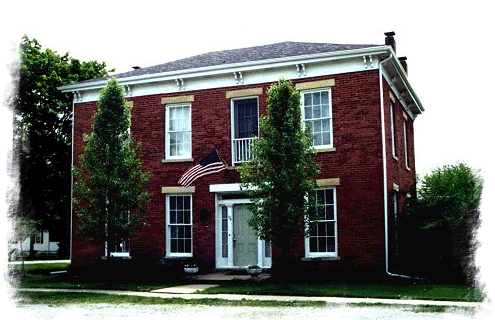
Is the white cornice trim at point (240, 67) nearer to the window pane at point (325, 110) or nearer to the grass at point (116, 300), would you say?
the window pane at point (325, 110)

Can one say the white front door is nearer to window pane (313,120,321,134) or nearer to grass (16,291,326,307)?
window pane (313,120,321,134)

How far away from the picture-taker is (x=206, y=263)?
19.3 meters

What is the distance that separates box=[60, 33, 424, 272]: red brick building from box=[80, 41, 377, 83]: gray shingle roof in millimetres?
109

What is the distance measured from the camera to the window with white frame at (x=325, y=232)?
17.7 metres

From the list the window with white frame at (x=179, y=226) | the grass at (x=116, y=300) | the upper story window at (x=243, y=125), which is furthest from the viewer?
the window with white frame at (x=179, y=226)

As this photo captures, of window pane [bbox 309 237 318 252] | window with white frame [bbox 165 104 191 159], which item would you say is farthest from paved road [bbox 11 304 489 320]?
window with white frame [bbox 165 104 191 159]

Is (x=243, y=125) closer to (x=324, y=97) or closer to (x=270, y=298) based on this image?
(x=324, y=97)

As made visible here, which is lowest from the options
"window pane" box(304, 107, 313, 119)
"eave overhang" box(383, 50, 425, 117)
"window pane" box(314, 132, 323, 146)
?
"window pane" box(314, 132, 323, 146)

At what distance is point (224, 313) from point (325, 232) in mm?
7494

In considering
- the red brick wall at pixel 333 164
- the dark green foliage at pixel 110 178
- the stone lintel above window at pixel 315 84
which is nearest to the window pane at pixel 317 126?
the red brick wall at pixel 333 164

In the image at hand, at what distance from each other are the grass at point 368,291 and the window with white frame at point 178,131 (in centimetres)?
604

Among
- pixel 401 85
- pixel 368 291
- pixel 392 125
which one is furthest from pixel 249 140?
pixel 368 291

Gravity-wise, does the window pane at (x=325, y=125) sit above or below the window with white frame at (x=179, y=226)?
above

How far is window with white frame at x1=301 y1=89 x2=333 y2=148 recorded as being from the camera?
18.2 m
